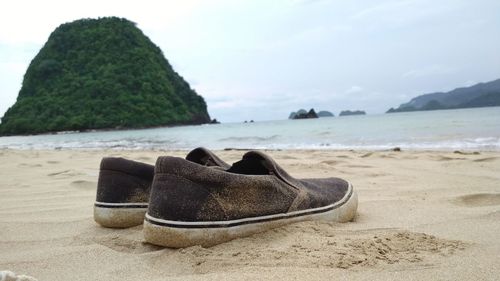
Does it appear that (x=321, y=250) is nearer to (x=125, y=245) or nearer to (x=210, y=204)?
(x=210, y=204)

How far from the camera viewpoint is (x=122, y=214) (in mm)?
→ 2021

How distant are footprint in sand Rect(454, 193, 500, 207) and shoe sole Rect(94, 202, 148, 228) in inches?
67.3

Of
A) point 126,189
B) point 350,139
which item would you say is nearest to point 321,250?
point 126,189

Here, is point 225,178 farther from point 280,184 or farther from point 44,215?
point 44,215

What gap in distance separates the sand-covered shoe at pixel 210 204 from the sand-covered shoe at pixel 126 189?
1.14 ft

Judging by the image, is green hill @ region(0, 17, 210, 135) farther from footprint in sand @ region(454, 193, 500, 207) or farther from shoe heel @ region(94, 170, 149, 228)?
footprint in sand @ region(454, 193, 500, 207)

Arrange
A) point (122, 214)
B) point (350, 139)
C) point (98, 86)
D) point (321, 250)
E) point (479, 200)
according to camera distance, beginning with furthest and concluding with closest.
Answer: point (98, 86)
point (350, 139)
point (479, 200)
point (122, 214)
point (321, 250)

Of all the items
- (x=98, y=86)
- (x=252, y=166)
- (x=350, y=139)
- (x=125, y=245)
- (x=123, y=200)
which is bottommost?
(x=350, y=139)

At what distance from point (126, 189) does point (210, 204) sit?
62 centimetres

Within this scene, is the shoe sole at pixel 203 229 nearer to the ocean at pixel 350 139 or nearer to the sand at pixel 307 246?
the sand at pixel 307 246

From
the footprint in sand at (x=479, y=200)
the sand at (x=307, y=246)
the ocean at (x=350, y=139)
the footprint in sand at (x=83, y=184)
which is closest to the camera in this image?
the sand at (x=307, y=246)

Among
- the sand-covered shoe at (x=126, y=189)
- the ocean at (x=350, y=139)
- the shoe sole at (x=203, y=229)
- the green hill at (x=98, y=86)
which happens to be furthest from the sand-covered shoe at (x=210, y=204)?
the green hill at (x=98, y=86)

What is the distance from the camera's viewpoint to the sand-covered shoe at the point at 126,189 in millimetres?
2018

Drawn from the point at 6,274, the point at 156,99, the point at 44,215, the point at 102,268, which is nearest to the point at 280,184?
the point at 102,268
